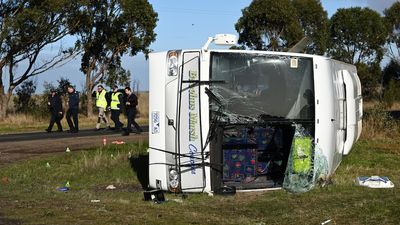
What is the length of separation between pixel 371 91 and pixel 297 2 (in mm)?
11242

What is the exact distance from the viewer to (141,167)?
1396 centimetres

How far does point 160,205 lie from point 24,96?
32134 millimetres

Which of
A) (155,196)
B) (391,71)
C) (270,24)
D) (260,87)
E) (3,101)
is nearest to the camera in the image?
(155,196)

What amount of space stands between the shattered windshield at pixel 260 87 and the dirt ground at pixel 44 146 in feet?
24.0

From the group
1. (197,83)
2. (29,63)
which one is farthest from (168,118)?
(29,63)

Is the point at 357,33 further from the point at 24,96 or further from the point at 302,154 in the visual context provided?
the point at 302,154

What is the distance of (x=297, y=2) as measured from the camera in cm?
5984

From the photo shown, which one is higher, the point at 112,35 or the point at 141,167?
the point at 112,35

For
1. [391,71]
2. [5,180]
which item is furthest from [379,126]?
[391,71]

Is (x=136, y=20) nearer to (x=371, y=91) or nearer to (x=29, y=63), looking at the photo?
(x=29, y=63)

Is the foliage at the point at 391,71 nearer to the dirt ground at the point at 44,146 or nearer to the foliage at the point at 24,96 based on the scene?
the foliage at the point at 24,96

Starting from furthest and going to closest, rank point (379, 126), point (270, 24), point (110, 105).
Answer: point (270, 24) < point (110, 105) < point (379, 126)

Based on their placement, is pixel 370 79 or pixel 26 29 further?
pixel 370 79

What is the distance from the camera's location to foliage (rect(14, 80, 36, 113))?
38.7 metres
